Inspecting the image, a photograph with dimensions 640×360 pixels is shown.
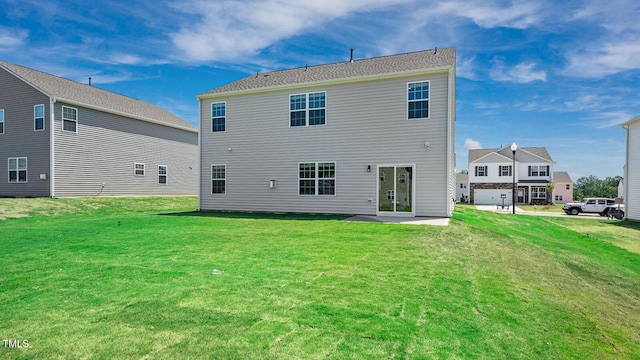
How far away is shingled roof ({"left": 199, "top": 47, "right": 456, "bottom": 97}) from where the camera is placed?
12836 mm

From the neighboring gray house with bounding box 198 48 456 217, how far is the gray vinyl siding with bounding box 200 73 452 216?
40 mm

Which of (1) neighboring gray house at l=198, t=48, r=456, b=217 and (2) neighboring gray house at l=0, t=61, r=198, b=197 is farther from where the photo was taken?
(2) neighboring gray house at l=0, t=61, r=198, b=197

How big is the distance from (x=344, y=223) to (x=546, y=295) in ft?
21.3

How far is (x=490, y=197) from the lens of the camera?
39719mm

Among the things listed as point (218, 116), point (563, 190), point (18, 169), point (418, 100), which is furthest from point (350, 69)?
point (563, 190)

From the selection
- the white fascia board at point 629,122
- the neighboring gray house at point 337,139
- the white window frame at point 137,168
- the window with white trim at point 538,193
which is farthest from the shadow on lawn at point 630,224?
the white window frame at point 137,168

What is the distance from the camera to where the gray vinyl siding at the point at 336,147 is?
39.7 ft

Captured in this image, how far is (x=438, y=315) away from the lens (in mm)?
3578

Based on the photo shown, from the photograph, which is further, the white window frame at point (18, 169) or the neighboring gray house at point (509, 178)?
the neighboring gray house at point (509, 178)

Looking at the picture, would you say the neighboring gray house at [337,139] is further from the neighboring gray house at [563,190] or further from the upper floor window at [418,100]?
the neighboring gray house at [563,190]

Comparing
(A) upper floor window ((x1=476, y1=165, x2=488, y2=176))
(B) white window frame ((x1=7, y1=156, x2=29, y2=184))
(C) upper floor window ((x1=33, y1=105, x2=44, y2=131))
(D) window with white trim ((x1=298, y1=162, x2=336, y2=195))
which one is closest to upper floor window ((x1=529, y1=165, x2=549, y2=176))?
(A) upper floor window ((x1=476, y1=165, x2=488, y2=176))

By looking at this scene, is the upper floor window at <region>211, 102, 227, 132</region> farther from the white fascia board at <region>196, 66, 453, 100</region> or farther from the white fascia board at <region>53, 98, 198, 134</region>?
the white fascia board at <region>53, 98, 198, 134</region>

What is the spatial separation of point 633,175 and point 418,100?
1430cm

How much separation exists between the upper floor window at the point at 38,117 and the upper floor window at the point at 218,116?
10.0 metres
